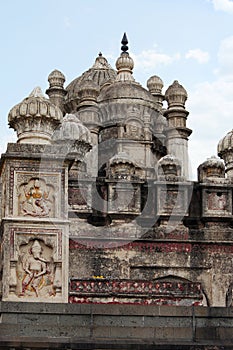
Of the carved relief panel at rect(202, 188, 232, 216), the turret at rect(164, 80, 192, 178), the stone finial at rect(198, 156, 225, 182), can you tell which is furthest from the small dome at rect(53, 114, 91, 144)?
the turret at rect(164, 80, 192, 178)

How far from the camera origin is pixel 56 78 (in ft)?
92.2

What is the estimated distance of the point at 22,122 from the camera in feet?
41.7

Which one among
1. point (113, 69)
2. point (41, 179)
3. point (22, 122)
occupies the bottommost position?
point (41, 179)

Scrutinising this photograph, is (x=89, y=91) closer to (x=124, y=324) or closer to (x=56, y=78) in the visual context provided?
(x=56, y=78)

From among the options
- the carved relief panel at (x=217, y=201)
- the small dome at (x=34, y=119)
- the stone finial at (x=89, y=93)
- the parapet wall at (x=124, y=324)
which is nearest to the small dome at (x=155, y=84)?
the stone finial at (x=89, y=93)

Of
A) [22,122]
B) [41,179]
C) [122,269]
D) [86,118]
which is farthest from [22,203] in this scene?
[86,118]

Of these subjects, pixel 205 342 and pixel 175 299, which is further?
pixel 175 299

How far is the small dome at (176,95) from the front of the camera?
2267 centimetres

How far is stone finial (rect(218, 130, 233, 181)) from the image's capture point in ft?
64.2

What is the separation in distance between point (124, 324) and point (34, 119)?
373cm

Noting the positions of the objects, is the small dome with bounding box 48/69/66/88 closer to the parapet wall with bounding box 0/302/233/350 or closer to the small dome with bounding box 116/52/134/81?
the small dome with bounding box 116/52/134/81

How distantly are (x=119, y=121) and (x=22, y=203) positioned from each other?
11132mm

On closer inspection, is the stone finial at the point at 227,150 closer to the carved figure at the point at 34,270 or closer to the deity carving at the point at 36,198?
the deity carving at the point at 36,198

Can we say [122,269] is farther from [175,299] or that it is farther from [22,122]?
[22,122]
